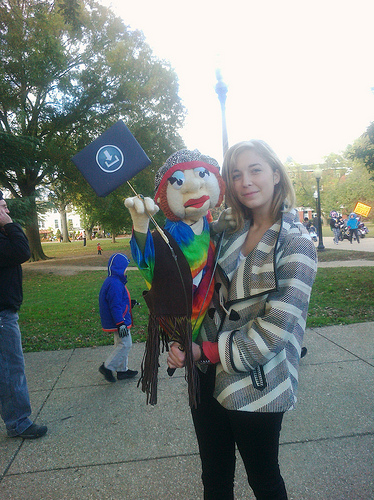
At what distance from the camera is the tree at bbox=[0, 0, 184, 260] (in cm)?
1675

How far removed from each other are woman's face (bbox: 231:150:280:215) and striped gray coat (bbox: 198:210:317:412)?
0.15 metres

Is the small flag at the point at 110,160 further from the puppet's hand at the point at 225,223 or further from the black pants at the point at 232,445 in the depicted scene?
the black pants at the point at 232,445

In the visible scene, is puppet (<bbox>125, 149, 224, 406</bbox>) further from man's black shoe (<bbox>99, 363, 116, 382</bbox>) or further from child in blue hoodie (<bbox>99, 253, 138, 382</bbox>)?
man's black shoe (<bbox>99, 363, 116, 382</bbox>)

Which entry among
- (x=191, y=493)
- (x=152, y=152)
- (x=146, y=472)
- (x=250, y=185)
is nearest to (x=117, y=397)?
(x=146, y=472)

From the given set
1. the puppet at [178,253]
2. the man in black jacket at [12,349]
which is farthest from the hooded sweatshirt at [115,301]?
the puppet at [178,253]

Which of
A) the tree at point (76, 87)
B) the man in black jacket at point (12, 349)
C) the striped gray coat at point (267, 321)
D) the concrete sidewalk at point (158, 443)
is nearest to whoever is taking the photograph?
the striped gray coat at point (267, 321)

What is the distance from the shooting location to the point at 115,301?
4102 millimetres

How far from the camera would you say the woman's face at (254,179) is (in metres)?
1.77

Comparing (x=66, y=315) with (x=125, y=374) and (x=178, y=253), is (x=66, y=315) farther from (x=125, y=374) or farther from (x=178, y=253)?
(x=178, y=253)

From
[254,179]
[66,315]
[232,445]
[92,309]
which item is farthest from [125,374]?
[92,309]

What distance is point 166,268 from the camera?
1.72 metres

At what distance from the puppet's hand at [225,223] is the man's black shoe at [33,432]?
2.37 m

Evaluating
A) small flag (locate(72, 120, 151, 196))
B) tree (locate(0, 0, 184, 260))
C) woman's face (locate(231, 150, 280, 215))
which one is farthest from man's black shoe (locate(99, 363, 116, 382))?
tree (locate(0, 0, 184, 260))

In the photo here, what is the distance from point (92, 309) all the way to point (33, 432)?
5.11 metres
